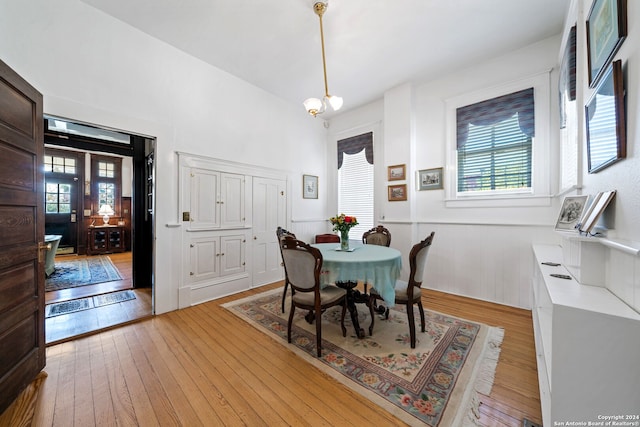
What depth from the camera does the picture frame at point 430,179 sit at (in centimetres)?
363

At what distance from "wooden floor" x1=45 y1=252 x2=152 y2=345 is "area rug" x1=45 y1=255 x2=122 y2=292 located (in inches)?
13.0

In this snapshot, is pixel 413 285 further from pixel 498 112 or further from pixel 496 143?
pixel 498 112

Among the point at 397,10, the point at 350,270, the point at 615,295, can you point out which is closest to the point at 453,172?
the point at 397,10

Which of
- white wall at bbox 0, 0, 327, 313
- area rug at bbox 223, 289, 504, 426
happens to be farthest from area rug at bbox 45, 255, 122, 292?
area rug at bbox 223, 289, 504, 426

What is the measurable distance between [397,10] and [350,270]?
107 inches

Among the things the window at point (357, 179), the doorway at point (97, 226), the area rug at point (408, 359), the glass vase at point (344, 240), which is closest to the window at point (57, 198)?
the doorway at point (97, 226)

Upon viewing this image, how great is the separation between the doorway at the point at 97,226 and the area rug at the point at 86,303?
0.04 ft

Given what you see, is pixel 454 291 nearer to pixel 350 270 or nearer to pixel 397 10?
pixel 350 270

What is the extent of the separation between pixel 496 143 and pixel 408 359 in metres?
3.03

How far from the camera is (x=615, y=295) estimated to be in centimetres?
109

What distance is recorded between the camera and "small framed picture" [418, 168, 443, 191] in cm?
364

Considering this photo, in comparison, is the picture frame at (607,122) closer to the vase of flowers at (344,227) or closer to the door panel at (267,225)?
the vase of flowers at (344,227)

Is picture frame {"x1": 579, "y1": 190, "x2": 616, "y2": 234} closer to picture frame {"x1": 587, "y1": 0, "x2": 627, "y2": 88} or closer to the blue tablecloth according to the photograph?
picture frame {"x1": 587, "y1": 0, "x2": 627, "y2": 88}

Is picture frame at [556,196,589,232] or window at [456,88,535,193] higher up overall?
window at [456,88,535,193]
